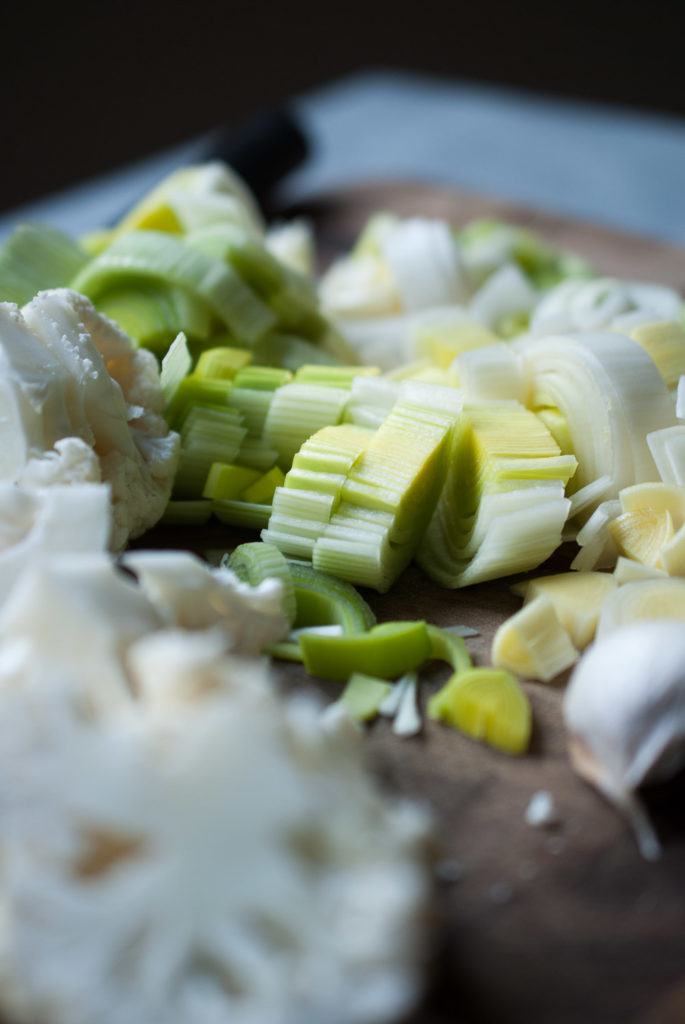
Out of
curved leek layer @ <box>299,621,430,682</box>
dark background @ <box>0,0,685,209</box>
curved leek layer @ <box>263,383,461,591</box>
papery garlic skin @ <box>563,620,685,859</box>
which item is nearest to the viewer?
papery garlic skin @ <box>563,620,685,859</box>

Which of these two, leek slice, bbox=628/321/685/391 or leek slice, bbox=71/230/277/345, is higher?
leek slice, bbox=71/230/277/345

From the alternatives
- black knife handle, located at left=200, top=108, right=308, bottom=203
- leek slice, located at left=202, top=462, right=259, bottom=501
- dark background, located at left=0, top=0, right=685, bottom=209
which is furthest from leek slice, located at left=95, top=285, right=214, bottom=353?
dark background, located at left=0, top=0, right=685, bottom=209

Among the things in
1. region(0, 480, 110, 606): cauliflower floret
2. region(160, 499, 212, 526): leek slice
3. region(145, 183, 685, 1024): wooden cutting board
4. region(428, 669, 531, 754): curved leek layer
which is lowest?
region(160, 499, 212, 526): leek slice

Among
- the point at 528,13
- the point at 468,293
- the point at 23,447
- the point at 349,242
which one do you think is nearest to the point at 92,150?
the point at 528,13

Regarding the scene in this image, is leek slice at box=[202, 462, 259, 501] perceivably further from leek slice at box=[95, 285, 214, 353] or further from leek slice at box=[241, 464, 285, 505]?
leek slice at box=[95, 285, 214, 353]

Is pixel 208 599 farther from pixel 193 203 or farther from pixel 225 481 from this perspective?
pixel 193 203

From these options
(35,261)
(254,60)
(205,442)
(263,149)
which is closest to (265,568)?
(205,442)
